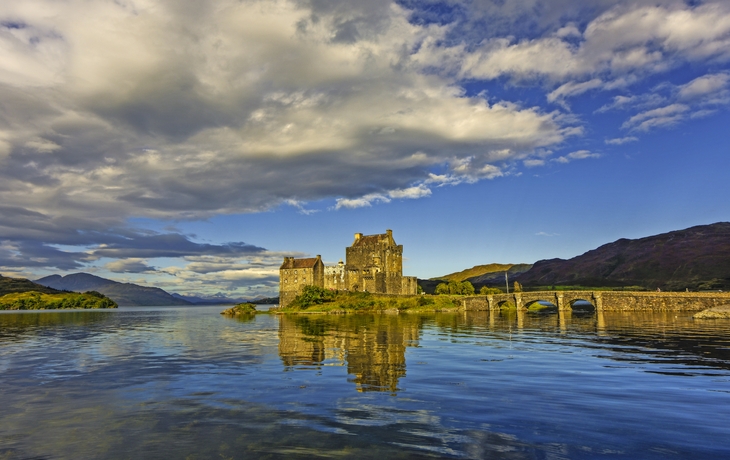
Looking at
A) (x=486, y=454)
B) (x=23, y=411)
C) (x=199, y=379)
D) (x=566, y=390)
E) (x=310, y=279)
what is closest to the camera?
(x=486, y=454)

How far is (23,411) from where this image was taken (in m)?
17.4

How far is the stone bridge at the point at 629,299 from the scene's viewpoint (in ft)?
332

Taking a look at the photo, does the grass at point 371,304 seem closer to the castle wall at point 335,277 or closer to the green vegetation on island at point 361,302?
the green vegetation on island at point 361,302

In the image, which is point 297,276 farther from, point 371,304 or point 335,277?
point 371,304

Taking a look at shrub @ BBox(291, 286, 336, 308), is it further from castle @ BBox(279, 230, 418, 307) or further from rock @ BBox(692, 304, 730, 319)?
rock @ BBox(692, 304, 730, 319)

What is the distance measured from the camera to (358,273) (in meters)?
140

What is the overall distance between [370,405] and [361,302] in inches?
4017

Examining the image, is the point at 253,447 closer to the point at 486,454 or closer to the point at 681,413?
the point at 486,454

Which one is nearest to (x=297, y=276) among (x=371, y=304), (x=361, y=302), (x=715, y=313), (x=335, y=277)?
(x=335, y=277)

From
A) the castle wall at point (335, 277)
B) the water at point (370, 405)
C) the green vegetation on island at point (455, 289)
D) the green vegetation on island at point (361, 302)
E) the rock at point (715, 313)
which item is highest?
the castle wall at point (335, 277)

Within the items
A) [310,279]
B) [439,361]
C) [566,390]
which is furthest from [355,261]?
[566,390]

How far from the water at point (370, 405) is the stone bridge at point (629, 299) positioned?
82740mm

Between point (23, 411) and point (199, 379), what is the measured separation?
8.00m

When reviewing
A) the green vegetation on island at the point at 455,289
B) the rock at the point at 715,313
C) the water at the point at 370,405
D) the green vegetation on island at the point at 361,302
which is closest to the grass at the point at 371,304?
the green vegetation on island at the point at 361,302
